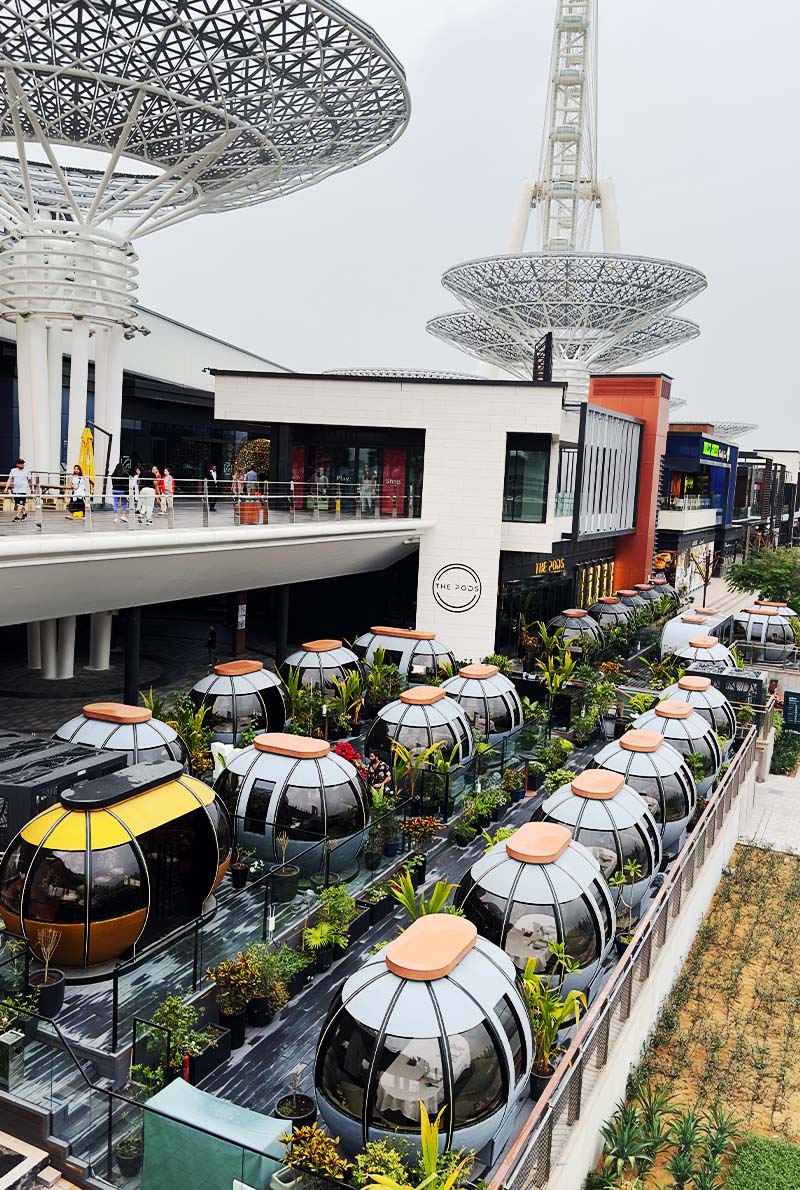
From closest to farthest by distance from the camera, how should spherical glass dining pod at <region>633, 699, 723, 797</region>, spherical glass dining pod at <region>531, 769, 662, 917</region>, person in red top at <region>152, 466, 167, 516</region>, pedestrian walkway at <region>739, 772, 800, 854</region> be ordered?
spherical glass dining pod at <region>531, 769, 662, 917</region> < person in red top at <region>152, 466, 167, 516</region> < spherical glass dining pod at <region>633, 699, 723, 797</region> < pedestrian walkway at <region>739, 772, 800, 854</region>

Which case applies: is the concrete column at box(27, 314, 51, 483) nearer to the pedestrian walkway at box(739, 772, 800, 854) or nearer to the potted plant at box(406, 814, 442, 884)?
the potted plant at box(406, 814, 442, 884)

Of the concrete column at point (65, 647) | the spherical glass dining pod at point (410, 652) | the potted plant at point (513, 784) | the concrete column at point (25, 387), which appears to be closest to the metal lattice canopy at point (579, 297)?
the spherical glass dining pod at point (410, 652)

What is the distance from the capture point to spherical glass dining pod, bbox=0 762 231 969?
13.1 meters

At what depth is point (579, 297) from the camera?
5100 centimetres

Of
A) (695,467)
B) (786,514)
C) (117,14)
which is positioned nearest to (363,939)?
(117,14)

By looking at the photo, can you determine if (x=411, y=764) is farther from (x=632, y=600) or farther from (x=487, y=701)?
(x=632, y=600)

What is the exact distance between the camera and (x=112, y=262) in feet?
92.1

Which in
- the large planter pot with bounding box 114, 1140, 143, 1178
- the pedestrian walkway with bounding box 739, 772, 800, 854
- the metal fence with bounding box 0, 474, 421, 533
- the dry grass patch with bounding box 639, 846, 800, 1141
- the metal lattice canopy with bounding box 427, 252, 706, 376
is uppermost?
the metal lattice canopy with bounding box 427, 252, 706, 376

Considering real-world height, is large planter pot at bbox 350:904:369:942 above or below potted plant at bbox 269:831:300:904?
below

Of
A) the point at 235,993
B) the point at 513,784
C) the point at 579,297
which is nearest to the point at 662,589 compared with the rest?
the point at 579,297

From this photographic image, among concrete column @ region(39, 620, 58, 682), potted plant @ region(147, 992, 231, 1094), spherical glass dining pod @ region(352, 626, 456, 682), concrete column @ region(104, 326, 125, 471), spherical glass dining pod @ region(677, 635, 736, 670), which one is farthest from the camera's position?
spherical glass dining pod @ region(677, 635, 736, 670)

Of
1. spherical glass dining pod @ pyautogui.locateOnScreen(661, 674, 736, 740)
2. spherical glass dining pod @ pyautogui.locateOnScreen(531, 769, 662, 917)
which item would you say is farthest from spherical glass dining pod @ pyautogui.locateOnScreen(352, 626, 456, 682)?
spherical glass dining pod @ pyautogui.locateOnScreen(531, 769, 662, 917)

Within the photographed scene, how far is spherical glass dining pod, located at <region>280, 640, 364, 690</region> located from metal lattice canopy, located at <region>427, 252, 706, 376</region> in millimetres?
27466

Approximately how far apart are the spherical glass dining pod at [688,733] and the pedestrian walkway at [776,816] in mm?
5020
